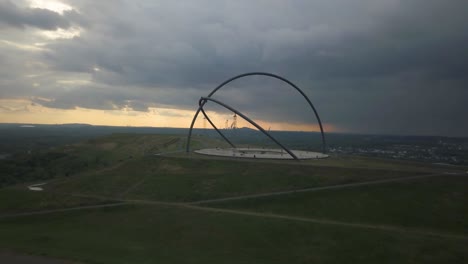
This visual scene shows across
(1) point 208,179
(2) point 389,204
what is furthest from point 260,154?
(2) point 389,204

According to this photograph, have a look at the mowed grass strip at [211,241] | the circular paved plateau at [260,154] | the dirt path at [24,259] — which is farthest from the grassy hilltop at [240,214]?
the circular paved plateau at [260,154]

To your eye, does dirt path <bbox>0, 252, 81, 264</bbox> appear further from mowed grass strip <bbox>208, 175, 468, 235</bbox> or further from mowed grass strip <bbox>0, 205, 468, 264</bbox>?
mowed grass strip <bbox>208, 175, 468, 235</bbox>

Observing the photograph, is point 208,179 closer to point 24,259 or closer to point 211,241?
point 211,241

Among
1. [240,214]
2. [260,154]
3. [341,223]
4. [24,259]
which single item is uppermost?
[260,154]

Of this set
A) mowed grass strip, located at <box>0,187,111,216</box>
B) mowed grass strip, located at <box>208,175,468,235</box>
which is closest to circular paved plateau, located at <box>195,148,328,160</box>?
mowed grass strip, located at <box>208,175,468,235</box>

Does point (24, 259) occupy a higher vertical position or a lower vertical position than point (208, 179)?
lower

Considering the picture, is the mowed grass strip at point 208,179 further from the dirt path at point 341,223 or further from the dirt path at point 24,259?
the dirt path at point 24,259

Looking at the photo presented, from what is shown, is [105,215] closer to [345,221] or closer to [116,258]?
[116,258]

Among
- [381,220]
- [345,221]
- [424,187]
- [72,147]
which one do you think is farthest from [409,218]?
[72,147]
